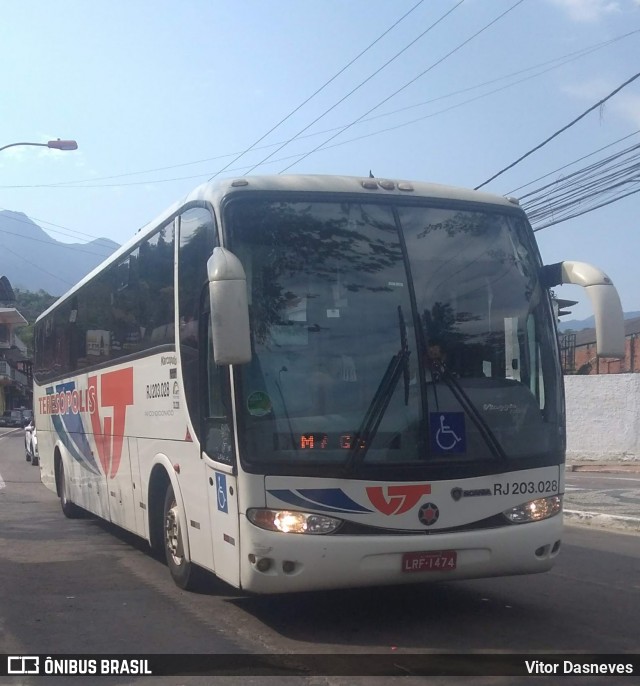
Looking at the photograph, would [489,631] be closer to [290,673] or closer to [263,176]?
[290,673]

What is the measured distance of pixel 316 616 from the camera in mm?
7203

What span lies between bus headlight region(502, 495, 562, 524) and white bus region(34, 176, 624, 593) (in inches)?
0.5

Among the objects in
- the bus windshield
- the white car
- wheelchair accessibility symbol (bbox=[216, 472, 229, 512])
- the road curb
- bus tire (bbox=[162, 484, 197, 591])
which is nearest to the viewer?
the bus windshield

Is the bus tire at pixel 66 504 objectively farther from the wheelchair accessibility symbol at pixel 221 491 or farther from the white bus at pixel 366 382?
the wheelchair accessibility symbol at pixel 221 491

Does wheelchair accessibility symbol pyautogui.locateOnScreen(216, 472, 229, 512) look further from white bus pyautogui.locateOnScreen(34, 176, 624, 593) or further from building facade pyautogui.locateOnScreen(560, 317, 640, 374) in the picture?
building facade pyautogui.locateOnScreen(560, 317, 640, 374)

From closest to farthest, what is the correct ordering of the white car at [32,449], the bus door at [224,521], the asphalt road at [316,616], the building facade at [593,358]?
the asphalt road at [316,616]
the bus door at [224,521]
the white car at [32,449]
the building facade at [593,358]

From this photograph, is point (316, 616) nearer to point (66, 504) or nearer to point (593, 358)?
point (66, 504)

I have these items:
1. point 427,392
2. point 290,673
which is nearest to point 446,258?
point 427,392

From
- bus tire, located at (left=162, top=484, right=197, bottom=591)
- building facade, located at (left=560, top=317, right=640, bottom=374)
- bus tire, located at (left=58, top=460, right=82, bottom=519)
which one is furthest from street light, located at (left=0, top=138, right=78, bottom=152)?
building facade, located at (left=560, top=317, right=640, bottom=374)

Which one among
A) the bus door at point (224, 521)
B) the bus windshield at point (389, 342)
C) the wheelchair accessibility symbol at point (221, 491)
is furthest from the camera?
the wheelchair accessibility symbol at point (221, 491)

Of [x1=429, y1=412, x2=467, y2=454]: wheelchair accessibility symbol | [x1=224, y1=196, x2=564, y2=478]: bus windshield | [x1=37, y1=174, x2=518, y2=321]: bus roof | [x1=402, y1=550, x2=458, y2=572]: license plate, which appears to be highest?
[x1=37, y1=174, x2=518, y2=321]: bus roof

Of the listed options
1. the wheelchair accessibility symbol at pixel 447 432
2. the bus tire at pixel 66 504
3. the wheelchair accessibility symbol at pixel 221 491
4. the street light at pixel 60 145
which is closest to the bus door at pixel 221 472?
the wheelchair accessibility symbol at pixel 221 491

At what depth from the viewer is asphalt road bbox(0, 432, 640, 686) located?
624 cm

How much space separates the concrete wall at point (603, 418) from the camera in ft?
77.6
